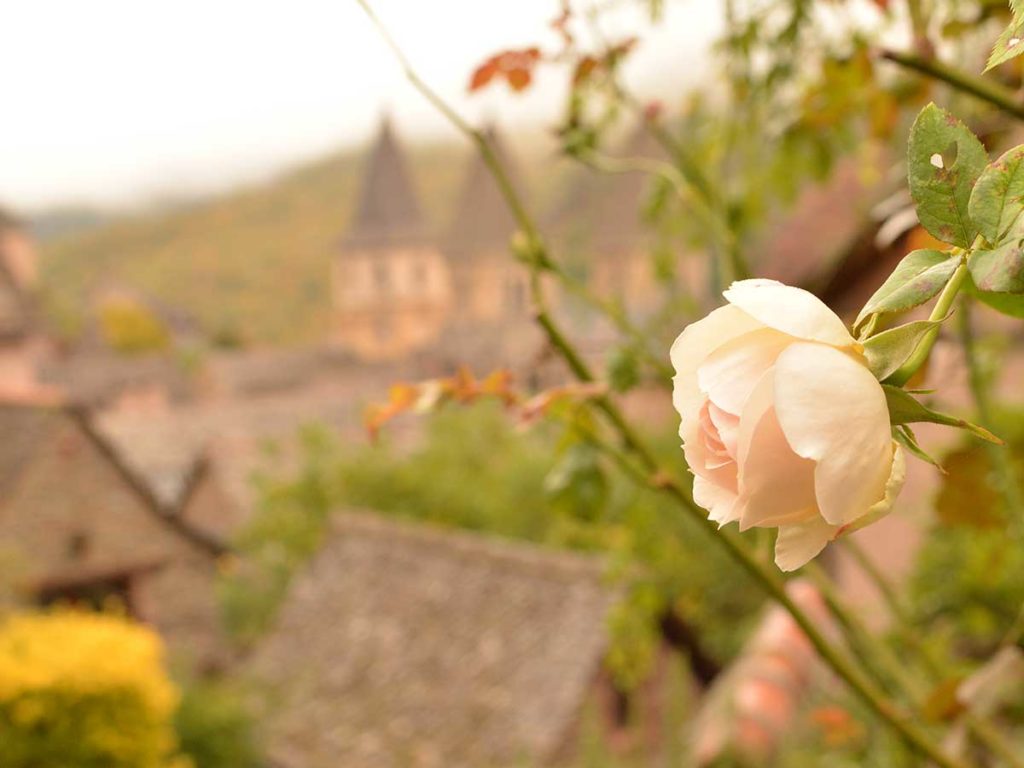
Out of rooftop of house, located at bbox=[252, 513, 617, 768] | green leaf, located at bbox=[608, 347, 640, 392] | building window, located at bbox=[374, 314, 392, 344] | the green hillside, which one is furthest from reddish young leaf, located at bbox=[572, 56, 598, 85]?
building window, located at bbox=[374, 314, 392, 344]

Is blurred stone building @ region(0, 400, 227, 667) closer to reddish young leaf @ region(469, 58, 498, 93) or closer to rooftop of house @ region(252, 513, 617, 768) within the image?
rooftop of house @ region(252, 513, 617, 768)

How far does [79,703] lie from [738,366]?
395 centimetres

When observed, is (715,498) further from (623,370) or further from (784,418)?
(623,370)

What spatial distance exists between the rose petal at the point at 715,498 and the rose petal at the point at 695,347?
10 millimetres

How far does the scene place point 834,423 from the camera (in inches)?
6.6

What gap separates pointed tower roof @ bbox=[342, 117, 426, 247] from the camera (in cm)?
1233

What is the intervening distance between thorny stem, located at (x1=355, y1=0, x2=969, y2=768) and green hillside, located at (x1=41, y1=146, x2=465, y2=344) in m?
10.0

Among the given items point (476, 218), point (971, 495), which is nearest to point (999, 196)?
point (971, 495)

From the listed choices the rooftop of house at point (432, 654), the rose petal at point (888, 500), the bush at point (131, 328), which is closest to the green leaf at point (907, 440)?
the rose petal at point (888, 500)

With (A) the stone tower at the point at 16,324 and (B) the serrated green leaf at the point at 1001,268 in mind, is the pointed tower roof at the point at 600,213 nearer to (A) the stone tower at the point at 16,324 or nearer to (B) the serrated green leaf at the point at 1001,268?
(A) the stone tower at the point at 16,324

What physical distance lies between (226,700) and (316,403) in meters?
5.84

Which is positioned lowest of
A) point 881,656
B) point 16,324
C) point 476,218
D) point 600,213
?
point 476,218

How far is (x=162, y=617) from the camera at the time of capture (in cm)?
611

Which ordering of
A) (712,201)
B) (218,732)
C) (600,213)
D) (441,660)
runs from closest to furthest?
(712,201) → (441,660) → (218,732) → (600,213)
